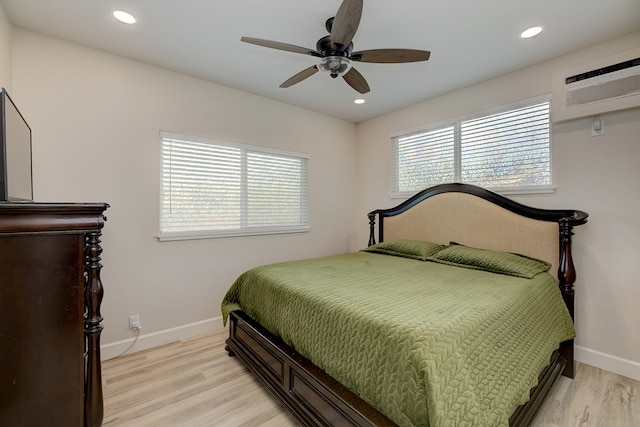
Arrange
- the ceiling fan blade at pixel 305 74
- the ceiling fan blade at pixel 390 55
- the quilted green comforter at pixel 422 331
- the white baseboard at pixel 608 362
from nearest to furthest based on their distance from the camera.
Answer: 1. the quilted green comforter at pixel 422 331
2. the ceiling fan blade at pixel 390 55
3. the ceiling fan blade at pixel 305 74
4. the white baseboard at pixel 608 362

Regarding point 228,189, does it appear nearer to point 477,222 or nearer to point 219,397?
point 219,397

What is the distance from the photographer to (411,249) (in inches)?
120

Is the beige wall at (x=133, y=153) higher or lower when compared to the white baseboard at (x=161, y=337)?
higher

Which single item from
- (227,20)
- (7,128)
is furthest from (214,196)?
(7,128)

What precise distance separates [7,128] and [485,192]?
347 centimetres

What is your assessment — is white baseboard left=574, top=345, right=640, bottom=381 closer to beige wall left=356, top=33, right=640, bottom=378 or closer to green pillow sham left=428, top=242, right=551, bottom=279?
beige wall left=356, top=33, right=640, bottom=378

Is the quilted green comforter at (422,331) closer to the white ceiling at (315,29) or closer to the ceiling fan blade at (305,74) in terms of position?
the ceiling fan blade at (305,74)

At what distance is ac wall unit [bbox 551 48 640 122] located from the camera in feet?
7.10

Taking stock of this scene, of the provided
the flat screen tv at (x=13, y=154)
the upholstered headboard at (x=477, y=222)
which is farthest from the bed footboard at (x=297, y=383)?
the upholstered headboard at (x=477, y=222)

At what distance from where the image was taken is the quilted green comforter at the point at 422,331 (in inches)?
44.7

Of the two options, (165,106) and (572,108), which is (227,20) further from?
(572,108)

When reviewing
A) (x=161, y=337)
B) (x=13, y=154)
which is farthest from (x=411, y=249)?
(x=13, y=154)

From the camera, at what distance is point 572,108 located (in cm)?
241

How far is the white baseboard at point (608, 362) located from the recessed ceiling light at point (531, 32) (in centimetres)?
262
